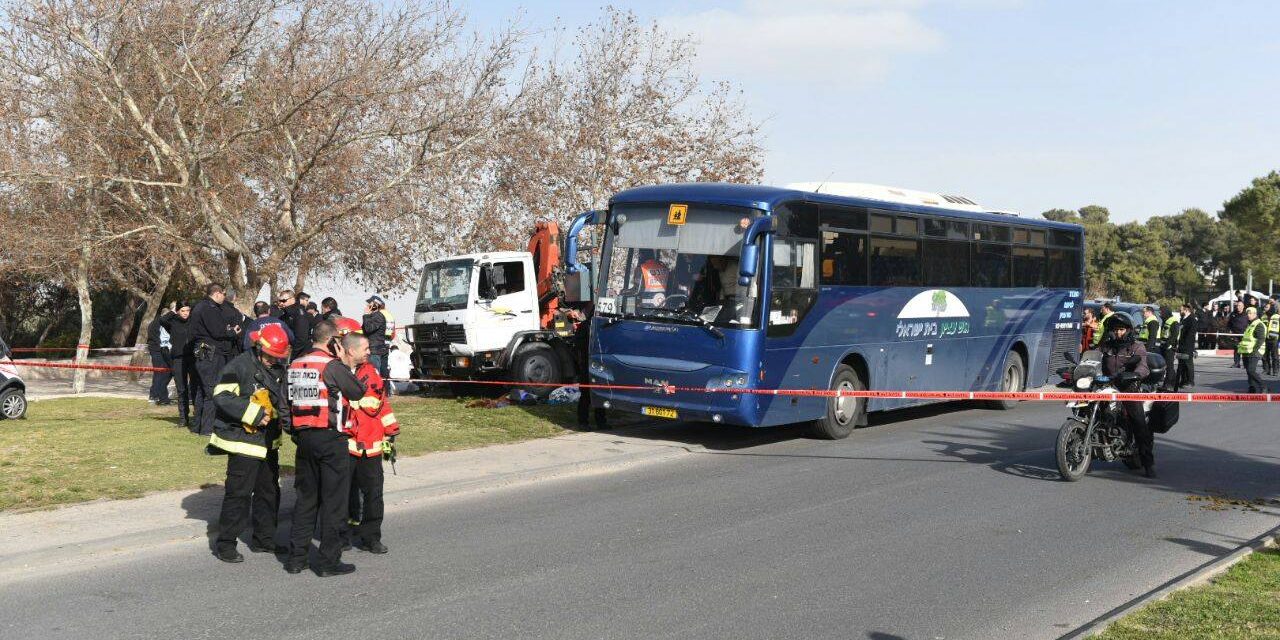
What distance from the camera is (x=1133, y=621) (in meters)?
6.07

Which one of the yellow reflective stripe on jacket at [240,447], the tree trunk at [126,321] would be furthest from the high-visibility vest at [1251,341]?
the tree trunk at [126,321]

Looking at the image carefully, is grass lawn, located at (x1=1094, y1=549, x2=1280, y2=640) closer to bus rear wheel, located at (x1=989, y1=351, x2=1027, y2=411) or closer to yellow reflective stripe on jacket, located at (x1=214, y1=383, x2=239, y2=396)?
yellow reflective stripe on jacket, located at (x1=214, y1=383, x2=239, y2=396)

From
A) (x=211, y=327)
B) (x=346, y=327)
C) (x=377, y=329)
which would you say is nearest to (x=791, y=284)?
(x=346, y=327)

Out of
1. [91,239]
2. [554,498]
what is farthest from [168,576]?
[91,239]

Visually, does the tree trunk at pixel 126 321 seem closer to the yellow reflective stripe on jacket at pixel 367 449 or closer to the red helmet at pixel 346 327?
the red helmet at pixel 346 327

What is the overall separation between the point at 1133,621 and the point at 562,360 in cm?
1369

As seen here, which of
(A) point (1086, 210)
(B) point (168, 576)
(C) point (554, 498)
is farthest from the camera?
(A) point (1086, 210)

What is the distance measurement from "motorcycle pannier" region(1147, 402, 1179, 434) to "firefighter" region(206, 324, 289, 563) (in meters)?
8.74

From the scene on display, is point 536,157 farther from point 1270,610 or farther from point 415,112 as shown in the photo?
point 1270,610

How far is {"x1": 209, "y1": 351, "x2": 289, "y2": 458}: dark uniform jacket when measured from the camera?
758 cm

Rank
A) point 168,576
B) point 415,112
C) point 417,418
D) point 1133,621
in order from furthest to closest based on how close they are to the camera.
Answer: point 415,112
point 417,418
point 168,576
point 1133,621

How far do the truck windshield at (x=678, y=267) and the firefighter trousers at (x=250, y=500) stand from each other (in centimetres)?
650

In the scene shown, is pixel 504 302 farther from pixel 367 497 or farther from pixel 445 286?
pixel 367 497

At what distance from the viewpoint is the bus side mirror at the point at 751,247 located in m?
12.9
